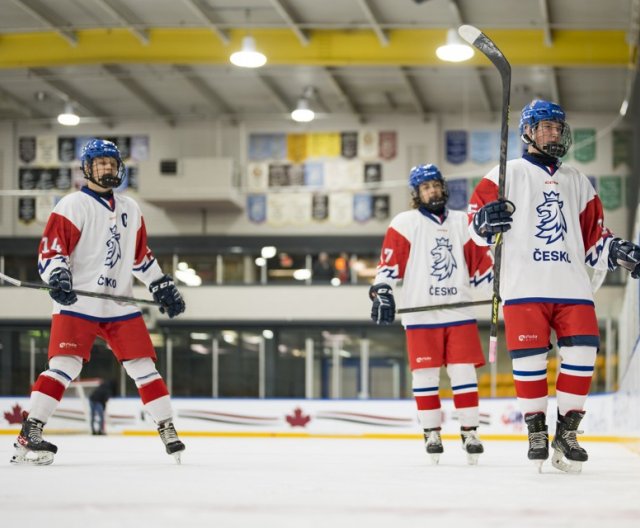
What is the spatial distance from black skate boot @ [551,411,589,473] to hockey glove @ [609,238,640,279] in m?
0.60

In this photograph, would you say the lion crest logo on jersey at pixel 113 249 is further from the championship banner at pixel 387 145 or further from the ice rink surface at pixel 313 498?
the championship banner at pixel 387 145

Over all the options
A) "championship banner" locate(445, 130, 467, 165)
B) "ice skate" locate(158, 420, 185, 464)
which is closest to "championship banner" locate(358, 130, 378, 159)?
"championship banner" locate(445, 130, 467, 165)

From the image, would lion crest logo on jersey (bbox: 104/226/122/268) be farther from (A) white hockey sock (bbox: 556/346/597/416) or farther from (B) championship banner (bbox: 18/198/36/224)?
(B) championship banner (bbox: 18/198/36/224)

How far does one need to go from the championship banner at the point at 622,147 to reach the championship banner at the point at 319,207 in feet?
17.0

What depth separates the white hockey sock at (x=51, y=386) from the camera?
4959 mm

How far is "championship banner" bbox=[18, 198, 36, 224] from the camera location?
70.3 ft

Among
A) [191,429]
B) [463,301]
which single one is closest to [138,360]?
[463,301]

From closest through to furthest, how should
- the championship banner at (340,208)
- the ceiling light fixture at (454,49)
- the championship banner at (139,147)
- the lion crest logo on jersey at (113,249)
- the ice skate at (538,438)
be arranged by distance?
1. the ice skate at (538,438)
2. the lion crest logo on jersey at (113,249)
3. the ceiling light fixture at (454,49)
4. the championship banner at (340,208)
5. the championship banner at (139,147)

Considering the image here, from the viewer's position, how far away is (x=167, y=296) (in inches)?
210

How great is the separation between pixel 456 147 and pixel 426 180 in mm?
15263

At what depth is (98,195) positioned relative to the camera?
5.15 m

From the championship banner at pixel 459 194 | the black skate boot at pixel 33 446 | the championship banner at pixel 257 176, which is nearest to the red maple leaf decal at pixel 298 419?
the championship banner at pixel 459 194

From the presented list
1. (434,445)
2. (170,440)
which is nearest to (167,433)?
(170,440)

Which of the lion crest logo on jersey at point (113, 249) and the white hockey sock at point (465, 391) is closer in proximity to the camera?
the lion crest logo on jersey at point (113, 249)
